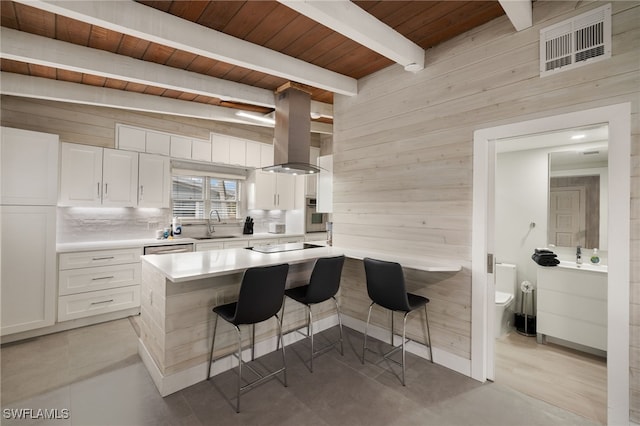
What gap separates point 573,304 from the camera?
2834 mm

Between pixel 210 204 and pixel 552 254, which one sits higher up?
pixel 210 204

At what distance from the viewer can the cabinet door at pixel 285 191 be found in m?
5.60

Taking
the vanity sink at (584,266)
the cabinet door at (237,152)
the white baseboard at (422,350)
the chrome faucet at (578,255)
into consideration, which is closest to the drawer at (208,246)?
the cabinet door at (237,152)

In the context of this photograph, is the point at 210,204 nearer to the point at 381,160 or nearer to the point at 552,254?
the point at 381,160

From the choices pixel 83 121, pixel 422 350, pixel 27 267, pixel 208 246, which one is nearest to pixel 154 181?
pixel 83 121

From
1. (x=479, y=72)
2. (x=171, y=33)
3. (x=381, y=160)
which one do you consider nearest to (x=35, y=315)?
(x=171, y=33)

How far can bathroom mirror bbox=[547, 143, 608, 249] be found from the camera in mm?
2754

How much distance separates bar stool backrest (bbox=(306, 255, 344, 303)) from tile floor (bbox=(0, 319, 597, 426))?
0.64 metres

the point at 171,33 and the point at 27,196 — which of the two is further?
the point at 27,196

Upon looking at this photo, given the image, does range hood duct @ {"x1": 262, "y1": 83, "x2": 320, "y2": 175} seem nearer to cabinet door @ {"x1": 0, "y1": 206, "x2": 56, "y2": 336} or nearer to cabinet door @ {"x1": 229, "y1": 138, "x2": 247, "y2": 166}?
cabinet door @ {"x1": 229, "y1": 138, "x2": 247, "y2": 166}

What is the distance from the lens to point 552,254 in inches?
119

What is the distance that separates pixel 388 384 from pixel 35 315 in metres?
3.72

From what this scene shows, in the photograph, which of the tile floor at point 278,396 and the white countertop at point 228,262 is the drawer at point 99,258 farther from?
the white countertop at point 228,262

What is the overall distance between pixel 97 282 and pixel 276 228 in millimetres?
2846
